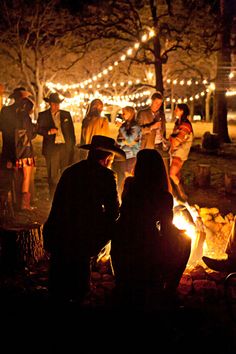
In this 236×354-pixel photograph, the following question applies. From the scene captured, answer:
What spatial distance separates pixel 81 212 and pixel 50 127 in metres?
4.30

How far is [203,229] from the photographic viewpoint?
6023 millimetres

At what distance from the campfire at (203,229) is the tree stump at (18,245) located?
1827mm

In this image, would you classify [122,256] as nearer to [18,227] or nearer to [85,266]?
[85,266]

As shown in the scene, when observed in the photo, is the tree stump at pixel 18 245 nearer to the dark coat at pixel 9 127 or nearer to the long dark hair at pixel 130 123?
the dark coat at pixel 9 127

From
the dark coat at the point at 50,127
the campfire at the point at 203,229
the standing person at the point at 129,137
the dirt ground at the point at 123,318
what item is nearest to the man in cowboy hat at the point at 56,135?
the dark coat at the point at 50,127

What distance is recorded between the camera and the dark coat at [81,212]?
377 cm

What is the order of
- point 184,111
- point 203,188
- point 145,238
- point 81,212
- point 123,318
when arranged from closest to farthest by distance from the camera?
point 81,212 → point 145,238 → point 123,318 → point 184,111 → point 203,188

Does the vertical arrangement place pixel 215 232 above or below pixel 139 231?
below

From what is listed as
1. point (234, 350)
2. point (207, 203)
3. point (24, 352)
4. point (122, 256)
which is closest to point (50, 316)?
point (24, 352)

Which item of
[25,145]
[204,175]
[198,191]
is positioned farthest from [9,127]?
[204,175]

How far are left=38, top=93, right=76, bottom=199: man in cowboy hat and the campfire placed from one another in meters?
2.58

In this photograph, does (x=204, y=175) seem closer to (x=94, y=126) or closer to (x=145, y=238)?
(x=94, y=126)

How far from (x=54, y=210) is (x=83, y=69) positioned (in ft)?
119

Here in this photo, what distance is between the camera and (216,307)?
4.61 meters
